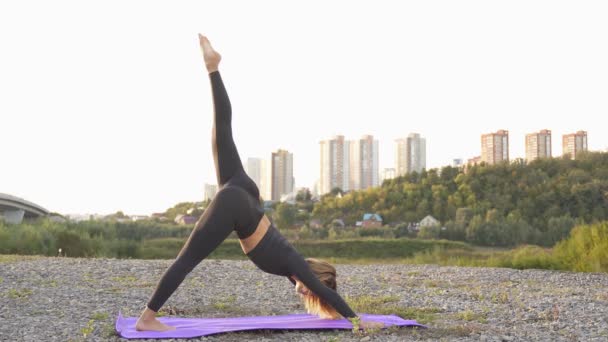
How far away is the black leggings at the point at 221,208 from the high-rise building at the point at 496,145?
3625cm

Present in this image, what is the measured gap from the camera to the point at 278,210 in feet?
105

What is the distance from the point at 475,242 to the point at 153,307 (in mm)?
22978

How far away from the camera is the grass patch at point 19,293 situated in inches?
272

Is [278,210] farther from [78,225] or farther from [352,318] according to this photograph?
[352,318]

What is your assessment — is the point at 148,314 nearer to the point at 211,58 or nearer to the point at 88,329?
the point at 88,329

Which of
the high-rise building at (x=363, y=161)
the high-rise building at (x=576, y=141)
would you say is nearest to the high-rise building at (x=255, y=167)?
the high-rise building at (x=363, y=161)

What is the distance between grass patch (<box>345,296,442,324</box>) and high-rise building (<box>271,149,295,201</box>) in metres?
38.6

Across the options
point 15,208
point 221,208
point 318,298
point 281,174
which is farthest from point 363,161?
point 221,208

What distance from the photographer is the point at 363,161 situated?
46.3 meters

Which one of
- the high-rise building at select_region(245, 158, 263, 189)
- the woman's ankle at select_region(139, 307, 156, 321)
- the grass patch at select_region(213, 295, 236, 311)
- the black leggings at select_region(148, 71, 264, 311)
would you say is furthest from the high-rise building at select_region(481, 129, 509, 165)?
the woman's ankle at select_region(139, 307, 156, 321)

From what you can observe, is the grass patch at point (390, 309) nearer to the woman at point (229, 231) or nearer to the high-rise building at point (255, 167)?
the woman at point (229, 231)

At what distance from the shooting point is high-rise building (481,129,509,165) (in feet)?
130

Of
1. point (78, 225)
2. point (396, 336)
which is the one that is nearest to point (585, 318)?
point (396, 336)

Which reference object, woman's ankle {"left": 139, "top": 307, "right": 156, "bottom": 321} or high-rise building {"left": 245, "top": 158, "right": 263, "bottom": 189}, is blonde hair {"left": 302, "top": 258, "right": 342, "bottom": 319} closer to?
woman's ankle {"left": 139, "top": 307, "right": 156, "bottom": 321}
